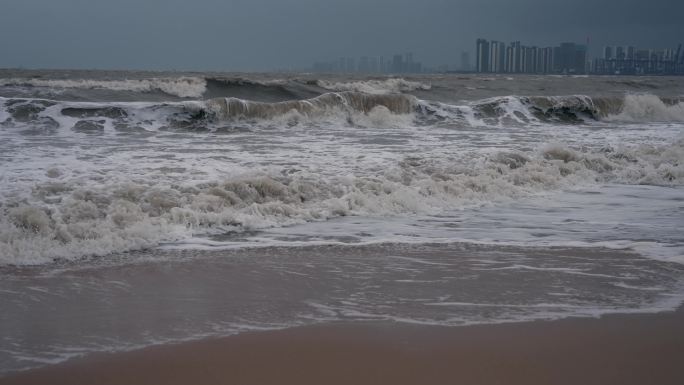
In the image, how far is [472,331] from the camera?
3.39 metres

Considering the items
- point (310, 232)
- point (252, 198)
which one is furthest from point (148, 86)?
point (310, 232)

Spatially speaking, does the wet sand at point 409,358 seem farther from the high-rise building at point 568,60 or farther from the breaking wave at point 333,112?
the high-rise building at point 568,60

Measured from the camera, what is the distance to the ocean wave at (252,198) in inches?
207

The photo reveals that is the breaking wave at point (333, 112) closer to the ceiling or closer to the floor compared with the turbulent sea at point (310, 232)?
closer to the ceiling

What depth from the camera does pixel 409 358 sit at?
3.06m

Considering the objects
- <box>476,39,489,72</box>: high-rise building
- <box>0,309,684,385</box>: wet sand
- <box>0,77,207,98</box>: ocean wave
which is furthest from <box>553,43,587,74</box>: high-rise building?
<box>0,309,684,385</box>: wet sand

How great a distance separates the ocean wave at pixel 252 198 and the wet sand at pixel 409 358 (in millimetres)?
2170

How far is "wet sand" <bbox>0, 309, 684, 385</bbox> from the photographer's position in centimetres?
287

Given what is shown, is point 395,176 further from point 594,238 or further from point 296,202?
point 594,238

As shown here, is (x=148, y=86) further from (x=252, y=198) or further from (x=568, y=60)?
(x=568, y=60)

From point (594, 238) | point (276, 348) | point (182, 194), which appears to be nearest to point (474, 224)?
point (594, 238)

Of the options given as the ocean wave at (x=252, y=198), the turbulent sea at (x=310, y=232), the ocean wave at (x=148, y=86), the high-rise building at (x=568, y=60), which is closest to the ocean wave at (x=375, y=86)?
the ocean wave at (x=148, y=86)

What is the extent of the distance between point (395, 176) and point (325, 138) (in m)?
4.88

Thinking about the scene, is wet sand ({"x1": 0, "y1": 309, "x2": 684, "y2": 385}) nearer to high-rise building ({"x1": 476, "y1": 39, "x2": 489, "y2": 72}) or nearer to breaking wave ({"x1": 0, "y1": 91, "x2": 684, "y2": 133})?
breaking wave ({"x1": 0, "y1": 91, "x2": 684, "y2": 133})
